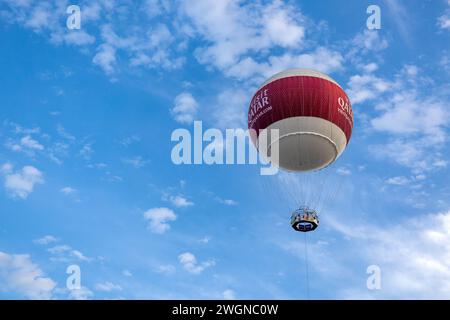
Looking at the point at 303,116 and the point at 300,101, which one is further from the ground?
the point at 300,101

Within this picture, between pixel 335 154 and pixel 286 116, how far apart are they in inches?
181

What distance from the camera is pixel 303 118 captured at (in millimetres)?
34062

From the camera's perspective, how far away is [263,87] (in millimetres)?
36000

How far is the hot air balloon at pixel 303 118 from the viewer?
34125 mm

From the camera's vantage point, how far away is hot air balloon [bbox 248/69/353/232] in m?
34.1
